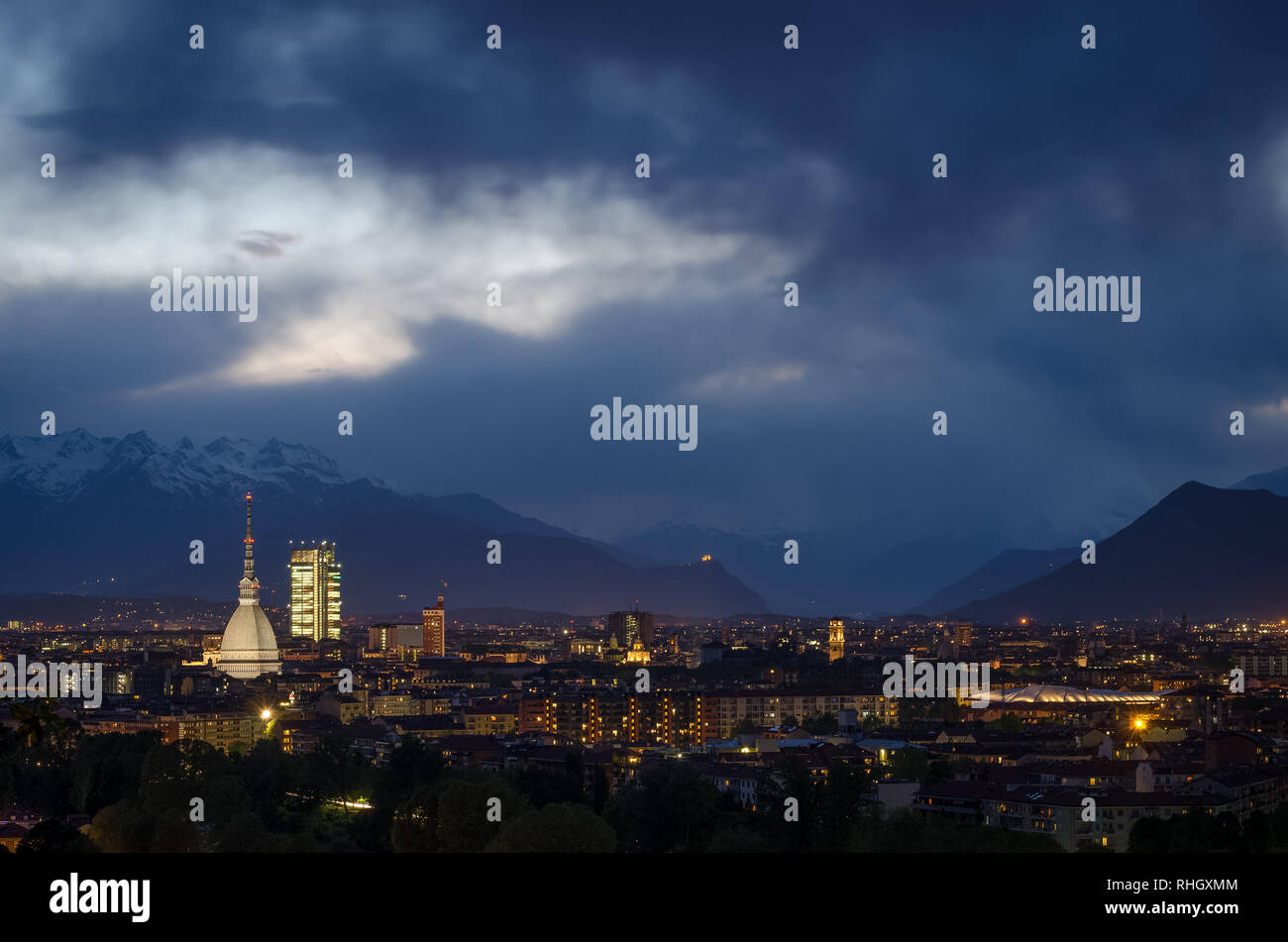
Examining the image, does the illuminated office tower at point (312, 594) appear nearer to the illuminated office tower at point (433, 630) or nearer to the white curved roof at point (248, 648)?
the illuminated office tower at point (433, 630)

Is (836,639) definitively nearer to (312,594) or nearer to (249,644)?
(249,644)

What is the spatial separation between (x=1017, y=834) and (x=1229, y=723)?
4047cm

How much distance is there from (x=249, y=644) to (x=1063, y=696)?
5708cm

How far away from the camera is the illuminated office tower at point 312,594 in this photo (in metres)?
175

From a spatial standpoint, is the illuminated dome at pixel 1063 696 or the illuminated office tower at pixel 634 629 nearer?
the illuminated dome at pixel 1063 696

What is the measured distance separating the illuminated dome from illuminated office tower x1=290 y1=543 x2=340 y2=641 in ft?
347

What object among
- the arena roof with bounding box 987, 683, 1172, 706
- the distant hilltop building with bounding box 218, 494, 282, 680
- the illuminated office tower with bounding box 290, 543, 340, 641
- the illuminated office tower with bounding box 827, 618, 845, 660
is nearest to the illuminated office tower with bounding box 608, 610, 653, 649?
the illuminated office tower with bounding box 827, 618, 845, 660

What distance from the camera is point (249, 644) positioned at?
113 m

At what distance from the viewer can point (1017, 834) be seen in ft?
94.5

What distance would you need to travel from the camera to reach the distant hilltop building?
11256 centimetres

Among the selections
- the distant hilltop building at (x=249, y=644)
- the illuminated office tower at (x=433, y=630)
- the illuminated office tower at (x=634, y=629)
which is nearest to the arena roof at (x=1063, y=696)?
the distant hilltop building at (x=249, y=644)

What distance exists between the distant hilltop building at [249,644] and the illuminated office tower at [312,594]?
58483 millimetres

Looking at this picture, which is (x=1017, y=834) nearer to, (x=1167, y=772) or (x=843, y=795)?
(x=843, y=795)
